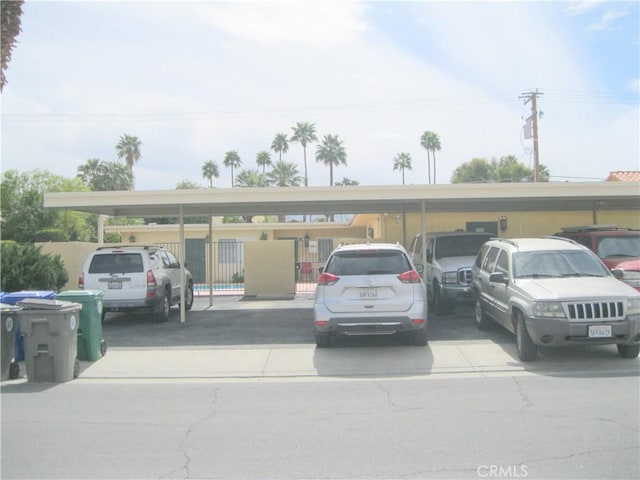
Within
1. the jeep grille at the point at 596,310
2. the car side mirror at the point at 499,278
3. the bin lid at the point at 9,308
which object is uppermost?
the car side mirror at the point at 499,278

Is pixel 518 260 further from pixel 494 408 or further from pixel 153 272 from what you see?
pixel 153 272

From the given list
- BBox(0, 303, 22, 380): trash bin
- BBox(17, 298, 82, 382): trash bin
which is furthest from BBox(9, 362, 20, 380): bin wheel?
BBox(17, 298, 82, 382): trash bin

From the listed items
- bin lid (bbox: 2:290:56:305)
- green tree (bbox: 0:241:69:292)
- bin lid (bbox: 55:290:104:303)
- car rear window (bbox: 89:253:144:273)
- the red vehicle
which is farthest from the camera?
green tree (bbox: 0:241:69:292)

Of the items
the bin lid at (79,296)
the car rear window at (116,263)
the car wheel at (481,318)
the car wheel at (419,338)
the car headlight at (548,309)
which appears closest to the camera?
the car headlight at (548,309)

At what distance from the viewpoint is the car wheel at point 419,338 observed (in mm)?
9227

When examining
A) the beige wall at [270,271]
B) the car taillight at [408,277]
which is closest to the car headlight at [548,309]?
the car taillight at [408,277]

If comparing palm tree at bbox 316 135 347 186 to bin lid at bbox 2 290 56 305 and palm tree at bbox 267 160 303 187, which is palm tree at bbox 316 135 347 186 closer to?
palm tree at bbox 267 160 303 187

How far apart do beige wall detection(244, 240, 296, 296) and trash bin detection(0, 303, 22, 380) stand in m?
11.8

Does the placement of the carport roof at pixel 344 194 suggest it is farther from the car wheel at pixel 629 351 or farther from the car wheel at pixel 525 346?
the car wheel at pixel 629 351

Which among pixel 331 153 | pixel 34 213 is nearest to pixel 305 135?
pixel 331 153

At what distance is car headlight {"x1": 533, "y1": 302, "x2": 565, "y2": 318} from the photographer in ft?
25.3

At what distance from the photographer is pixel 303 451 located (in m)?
4.97

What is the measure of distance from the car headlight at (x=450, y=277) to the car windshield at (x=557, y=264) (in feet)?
9.94

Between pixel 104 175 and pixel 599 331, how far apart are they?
161 feet
